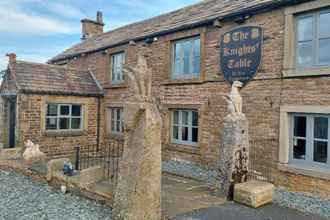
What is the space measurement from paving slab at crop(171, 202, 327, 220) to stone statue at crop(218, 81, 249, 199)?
62 centimetres

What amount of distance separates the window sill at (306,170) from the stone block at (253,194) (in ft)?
5.30

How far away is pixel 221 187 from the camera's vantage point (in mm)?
6410

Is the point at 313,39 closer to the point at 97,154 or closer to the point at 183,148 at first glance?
the point at 183,148

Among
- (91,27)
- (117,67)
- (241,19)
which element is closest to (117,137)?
(117,67)

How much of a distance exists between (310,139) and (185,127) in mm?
4480

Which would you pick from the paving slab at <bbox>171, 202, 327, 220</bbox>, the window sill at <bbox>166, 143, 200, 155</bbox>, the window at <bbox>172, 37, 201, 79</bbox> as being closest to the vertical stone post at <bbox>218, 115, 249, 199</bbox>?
the paving slab at <bbox>171, 202, 327, 220</bbox>

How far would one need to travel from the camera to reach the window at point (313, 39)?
7.08 meters

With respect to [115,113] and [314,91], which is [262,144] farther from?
[115,113]

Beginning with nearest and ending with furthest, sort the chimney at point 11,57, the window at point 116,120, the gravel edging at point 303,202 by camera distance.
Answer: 1. the gravel edging at point 303,202
2. the chimney at point 11,57
3. the window at point 116,120

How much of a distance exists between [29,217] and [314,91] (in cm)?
714

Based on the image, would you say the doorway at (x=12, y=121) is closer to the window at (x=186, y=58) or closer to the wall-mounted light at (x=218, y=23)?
the window at (x=186, y=58)

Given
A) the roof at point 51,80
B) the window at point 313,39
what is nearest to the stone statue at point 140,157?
the window at point 313,39

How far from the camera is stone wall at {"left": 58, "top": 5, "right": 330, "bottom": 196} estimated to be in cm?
750

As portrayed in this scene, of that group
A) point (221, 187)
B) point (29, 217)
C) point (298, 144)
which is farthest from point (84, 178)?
point (298, 144)
